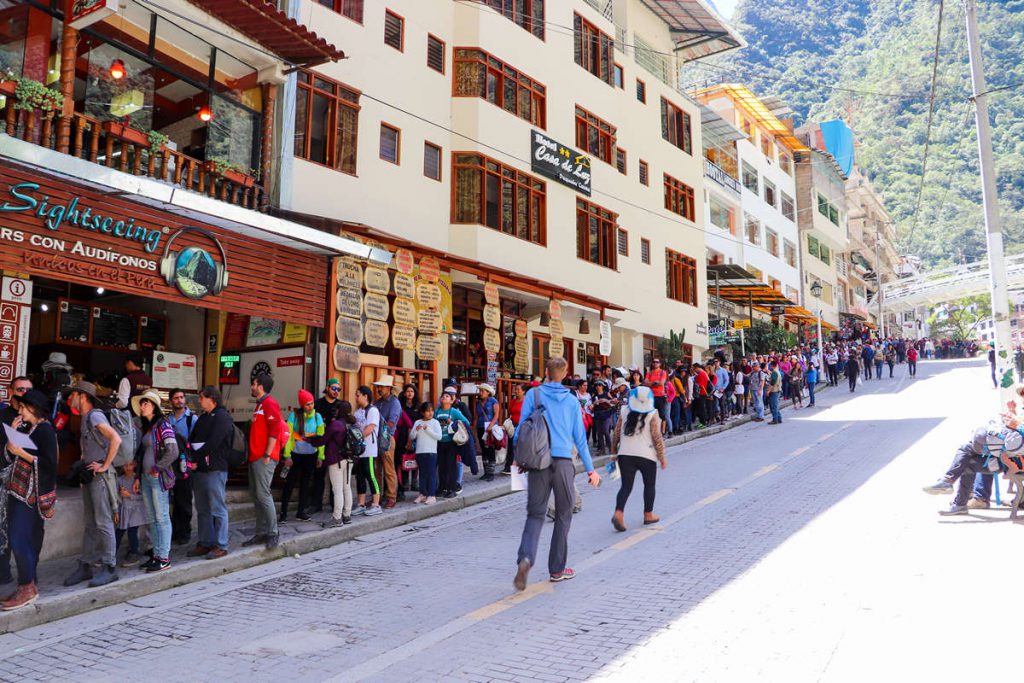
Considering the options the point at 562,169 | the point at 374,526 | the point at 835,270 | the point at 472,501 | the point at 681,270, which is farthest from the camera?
the point at 835,270

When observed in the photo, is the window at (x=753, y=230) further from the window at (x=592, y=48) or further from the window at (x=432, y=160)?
the window at (x=432, y=160)

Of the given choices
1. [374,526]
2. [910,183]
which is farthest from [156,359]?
[910,183]

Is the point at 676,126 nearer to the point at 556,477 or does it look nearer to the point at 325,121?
the point at 325,121

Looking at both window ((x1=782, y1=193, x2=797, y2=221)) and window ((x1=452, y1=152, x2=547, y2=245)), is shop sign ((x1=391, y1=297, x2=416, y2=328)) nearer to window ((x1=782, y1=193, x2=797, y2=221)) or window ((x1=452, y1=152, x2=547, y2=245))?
window ((x1=452, y1=152, x2=547, y2=245))

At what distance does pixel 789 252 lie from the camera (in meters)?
46.2

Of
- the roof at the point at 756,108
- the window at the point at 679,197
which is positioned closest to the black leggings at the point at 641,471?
the window at the point at 679,197

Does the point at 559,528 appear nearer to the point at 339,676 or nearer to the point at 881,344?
the point at 339,676

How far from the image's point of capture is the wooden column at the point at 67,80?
9711mm

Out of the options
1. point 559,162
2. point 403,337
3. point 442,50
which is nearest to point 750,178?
point 559,162

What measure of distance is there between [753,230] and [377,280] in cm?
3047

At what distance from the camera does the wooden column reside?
9.71 metres

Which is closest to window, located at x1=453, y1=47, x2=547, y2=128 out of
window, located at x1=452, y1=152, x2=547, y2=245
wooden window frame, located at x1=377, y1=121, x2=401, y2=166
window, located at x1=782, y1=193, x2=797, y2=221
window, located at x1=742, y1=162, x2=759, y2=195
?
window, located at x1=452, y1=152, x2=547, y2=245

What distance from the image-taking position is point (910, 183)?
92.1 m

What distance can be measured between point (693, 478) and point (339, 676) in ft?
28.9
